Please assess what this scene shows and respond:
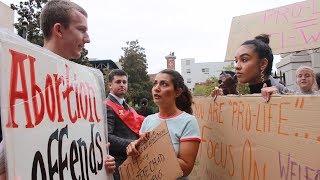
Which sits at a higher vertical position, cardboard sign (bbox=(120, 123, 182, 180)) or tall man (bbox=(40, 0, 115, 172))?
tall man (bbox=(40, 0, 115, 172))

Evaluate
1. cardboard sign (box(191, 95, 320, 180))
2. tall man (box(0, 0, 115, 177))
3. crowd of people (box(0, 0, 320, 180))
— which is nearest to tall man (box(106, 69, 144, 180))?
crowd of people (box(0, 0, 320, 180))

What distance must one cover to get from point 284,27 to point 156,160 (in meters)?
2.20

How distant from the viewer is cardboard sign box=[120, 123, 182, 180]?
238cm

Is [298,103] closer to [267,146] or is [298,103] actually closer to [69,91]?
[267,146]

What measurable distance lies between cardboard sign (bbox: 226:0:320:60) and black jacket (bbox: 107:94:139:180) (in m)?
1.24

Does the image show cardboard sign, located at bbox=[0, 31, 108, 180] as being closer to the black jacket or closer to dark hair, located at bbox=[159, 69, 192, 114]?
dark hair, located at bbox=[159, 69, 192, 114]

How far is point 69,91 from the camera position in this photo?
1.75m

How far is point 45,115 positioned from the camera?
58.9 inches

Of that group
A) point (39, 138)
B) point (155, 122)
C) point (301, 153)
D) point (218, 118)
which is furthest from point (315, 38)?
point (39, 138)

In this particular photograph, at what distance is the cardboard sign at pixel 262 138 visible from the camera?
1650 millimetres

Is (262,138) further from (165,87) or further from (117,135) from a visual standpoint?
(117,135)

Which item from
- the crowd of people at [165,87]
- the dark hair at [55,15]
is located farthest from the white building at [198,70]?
the dark hair at [55,15]

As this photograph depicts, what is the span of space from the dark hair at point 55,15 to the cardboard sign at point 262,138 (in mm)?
1093

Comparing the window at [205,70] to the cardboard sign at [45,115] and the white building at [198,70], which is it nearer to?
the white building at [198,70]
